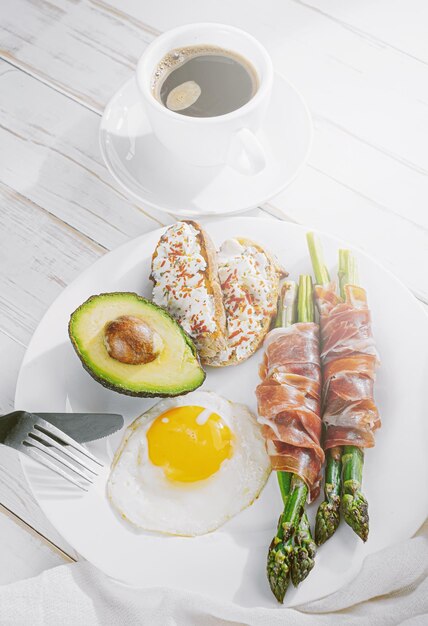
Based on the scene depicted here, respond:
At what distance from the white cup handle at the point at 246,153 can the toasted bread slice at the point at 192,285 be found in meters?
0.25

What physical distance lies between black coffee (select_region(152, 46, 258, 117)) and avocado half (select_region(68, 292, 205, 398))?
2.07 feet

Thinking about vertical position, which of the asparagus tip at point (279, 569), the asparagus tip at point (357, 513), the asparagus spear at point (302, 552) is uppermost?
the asparagus tip at point (357, 513)

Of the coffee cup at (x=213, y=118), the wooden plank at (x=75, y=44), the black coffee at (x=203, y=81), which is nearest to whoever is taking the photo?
the coffee cup at (x=213, y=118)

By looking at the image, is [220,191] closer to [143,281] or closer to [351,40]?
[143,281]

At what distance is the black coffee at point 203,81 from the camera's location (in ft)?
6.53

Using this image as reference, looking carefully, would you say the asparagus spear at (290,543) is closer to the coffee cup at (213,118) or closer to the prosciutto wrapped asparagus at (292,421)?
the prosciutto wrapped asparagus at (292,421)

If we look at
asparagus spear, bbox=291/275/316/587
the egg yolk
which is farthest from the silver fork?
asparagus spear, bbox=291/275/316/587

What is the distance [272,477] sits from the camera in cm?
170

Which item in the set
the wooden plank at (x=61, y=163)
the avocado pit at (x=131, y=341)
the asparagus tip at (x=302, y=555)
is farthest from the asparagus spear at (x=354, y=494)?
the wooden plank at (x=61, y=163)

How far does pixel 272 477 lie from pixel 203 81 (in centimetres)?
116

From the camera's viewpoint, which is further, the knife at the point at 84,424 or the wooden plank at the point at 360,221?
the wooden plank at the point at 360,221

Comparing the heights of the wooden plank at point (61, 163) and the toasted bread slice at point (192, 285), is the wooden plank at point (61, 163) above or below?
below

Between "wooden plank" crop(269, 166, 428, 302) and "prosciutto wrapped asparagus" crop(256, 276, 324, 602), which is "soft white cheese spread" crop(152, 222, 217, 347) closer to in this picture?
"prosciutto wrapped asparagus" crop(256, 276, 324, 602)

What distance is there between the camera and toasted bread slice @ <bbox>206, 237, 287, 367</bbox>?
1.81 m
